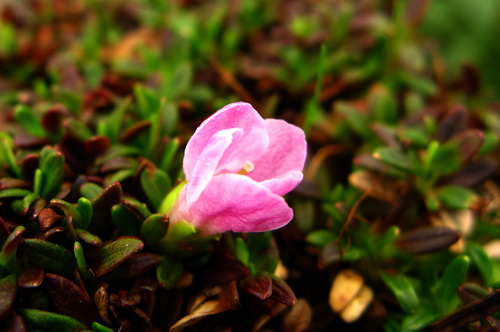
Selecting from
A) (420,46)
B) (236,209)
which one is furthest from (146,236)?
(420,46)

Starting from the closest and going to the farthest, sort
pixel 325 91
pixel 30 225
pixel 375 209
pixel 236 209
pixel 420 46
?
→ pixel 236 209
pixel 30 225
pixel 375 209
pixel 325 91
pixel 420 46

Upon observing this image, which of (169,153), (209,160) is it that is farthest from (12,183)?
(209,160)

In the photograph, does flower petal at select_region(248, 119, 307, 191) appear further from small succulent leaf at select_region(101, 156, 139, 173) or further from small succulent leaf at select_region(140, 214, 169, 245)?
small succulent leaf at select_region(101, 156, 139, 173)

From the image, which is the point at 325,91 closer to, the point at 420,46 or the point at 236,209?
the point at 420,46

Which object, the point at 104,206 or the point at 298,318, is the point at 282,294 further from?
the point at 104,206

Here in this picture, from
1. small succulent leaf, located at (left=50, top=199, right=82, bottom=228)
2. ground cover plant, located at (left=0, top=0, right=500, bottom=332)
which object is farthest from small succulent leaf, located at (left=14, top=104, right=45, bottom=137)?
small succulent leaf, located at (left=50, top=199, right=82, bottom=228)

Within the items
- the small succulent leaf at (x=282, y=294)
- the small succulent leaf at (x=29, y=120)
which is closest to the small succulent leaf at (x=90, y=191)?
the small succulent leaf at (x=29, y=120)

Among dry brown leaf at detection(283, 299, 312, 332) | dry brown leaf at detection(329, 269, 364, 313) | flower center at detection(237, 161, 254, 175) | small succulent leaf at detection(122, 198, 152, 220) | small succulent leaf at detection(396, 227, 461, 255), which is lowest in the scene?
dry brown leaf at detection(283, 299, 312, 332)
